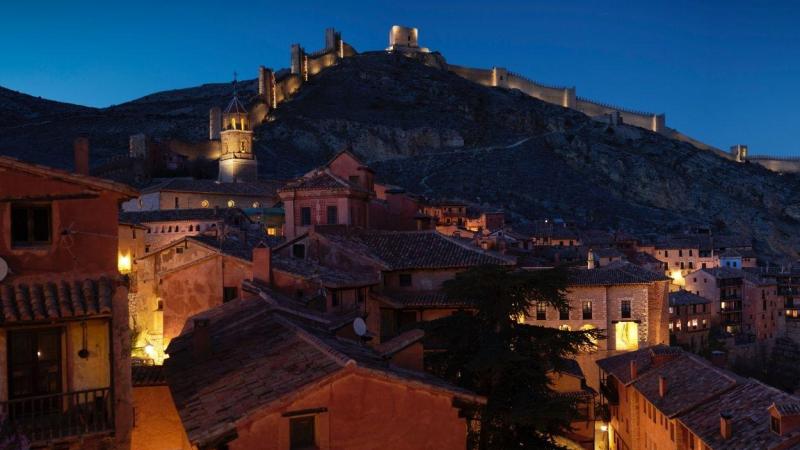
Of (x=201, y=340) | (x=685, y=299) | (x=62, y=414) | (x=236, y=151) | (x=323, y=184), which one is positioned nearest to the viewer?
(x=62, y=414)

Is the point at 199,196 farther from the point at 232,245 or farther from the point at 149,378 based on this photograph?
the point at 149,378

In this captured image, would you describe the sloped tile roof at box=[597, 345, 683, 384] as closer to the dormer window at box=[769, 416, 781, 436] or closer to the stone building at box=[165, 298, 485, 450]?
the dormer window at box=[769, 416, 781, 436]

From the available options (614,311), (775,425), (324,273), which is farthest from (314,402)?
(614,311)

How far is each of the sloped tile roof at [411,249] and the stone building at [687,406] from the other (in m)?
8.36

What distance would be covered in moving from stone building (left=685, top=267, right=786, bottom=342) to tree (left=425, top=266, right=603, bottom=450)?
61265 mm

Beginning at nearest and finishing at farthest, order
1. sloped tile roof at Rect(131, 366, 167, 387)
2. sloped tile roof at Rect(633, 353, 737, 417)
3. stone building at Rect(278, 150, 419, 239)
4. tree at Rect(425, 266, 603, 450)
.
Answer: sloped tile roof at Rect(131, 366, 167, 387), tree at Rect(425, 266, 603, 450), sloped tile roof at Rect(633, 353, 737, 417), stone building at Rect(278, 150, 419, 239)

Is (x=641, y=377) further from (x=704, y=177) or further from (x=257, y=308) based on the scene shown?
(x=704, y=177)

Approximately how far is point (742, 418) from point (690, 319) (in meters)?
48.8

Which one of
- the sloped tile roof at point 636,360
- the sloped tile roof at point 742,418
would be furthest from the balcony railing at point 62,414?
the sloped tile roof at point 636,360

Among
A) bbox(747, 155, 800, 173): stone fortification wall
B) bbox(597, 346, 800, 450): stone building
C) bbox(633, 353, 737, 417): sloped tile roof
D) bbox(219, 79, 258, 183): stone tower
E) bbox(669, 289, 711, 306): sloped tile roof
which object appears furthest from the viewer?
bbox(747, 155, 800, 173): stone fortification wall

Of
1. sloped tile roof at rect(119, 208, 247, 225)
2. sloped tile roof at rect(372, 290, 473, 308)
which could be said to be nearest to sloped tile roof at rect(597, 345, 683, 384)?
sloped tile roof at rect(372, 290, 473, 308)

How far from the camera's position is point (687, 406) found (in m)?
27.5

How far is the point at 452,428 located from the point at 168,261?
23955mm

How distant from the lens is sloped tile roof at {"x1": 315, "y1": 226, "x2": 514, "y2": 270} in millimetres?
33438
